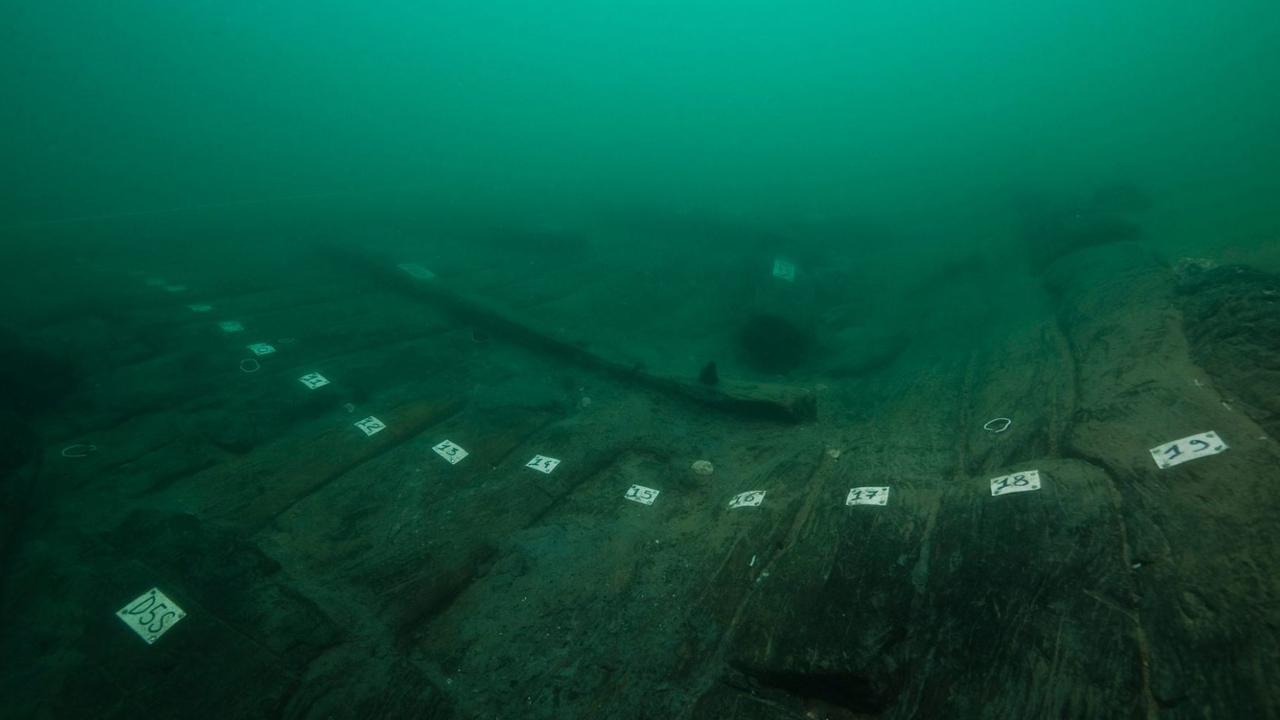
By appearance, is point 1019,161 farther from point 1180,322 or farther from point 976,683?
point 976,683

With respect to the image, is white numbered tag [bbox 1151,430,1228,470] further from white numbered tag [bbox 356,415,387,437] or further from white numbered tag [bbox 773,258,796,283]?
white numbered tag [bbox 773,258,796,283]

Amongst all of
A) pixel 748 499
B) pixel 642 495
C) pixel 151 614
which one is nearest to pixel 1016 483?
pixel 748 499

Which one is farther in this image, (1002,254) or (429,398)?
(1002,254)

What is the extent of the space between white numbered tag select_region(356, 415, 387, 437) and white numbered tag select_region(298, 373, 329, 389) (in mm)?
957

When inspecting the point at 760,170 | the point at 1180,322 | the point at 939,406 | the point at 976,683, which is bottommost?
the point at 760,170

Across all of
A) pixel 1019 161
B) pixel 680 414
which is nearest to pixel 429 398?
pixel 680 414

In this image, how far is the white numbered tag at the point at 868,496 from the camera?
350cm

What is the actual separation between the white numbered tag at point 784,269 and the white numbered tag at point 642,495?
6225 mm

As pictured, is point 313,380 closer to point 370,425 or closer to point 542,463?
point 370,425

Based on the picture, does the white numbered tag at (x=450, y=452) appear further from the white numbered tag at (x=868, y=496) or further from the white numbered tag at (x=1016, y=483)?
the white numbered tag at (x=1016, y=483)

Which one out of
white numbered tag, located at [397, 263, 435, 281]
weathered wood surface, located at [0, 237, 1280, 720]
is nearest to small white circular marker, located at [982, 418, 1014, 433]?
weathered wood surface, located at [0, 237, 1280, 720]

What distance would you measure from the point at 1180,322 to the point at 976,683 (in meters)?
4.35

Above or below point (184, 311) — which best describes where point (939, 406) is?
below

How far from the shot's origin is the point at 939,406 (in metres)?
5.20
